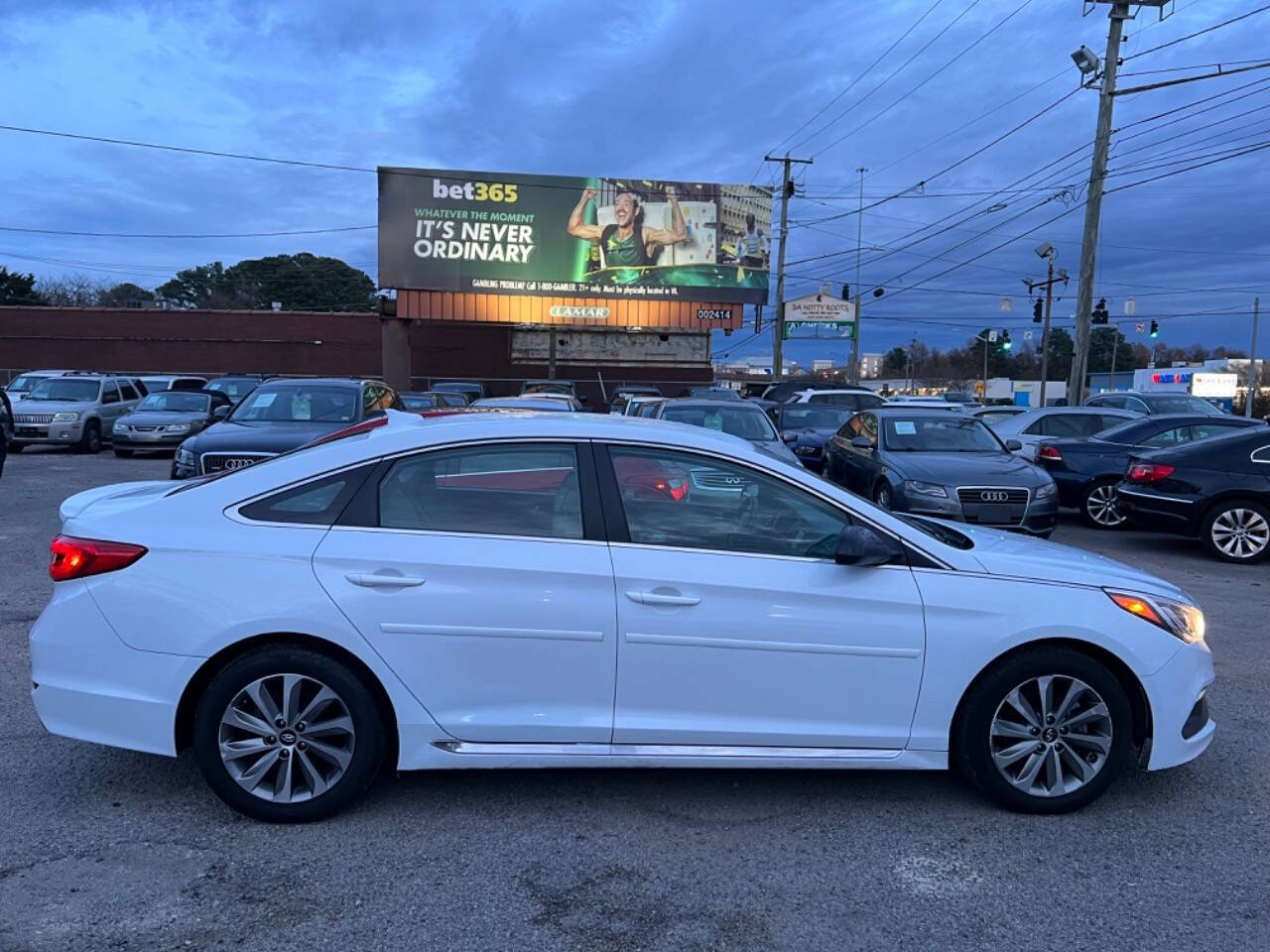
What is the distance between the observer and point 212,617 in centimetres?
352

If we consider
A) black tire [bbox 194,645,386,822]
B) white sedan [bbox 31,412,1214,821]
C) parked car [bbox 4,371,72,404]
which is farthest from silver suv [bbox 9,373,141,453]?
black tire [bbox 194,645,386,822]

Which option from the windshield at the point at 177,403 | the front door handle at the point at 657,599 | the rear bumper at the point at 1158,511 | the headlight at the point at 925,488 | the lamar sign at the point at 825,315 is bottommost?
the rear bumper at the point at 1158,511

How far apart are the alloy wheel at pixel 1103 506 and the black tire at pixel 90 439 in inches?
778

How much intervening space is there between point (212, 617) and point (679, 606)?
1820 mm

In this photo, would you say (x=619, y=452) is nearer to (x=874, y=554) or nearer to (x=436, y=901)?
(x=874, y=554)

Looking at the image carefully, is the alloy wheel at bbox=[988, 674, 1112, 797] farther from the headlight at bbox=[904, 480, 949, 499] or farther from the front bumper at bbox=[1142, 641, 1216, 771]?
the headlight at bbox=[904, 480, 949, 499]

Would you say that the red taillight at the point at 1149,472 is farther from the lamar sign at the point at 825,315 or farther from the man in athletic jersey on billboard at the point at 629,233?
the lamar sign at the point at 825,315

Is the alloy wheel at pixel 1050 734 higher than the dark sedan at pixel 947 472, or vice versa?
the dark sedan at pixel 947 472

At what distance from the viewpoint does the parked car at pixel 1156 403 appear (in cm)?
1933

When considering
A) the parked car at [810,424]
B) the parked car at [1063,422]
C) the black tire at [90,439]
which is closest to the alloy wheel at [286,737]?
the parked car at [1063,422]

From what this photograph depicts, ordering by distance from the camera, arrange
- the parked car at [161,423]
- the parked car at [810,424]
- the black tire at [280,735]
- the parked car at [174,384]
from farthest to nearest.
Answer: the parked car at [174,384]
the parked car at [161,423]
the parked car at [810,424]
the black tire at [280,735]

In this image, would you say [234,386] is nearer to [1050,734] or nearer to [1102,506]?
[1102,506]

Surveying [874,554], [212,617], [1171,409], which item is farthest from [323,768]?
[1171,409]

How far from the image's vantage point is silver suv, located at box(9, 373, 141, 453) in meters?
19.4
